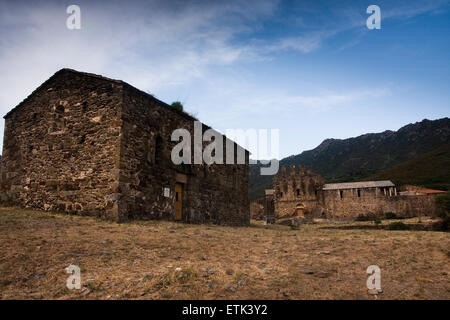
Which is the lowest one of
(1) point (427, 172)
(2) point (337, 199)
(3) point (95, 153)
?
(2) point (337, 199)

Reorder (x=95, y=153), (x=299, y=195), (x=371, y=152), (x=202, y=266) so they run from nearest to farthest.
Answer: (x=202, y=266) → (x=95, y=153) → (x=299, y=195) → (x=371, y=152)

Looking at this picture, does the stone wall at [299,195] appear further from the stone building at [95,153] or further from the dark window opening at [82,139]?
the dark window opening at [82,139]

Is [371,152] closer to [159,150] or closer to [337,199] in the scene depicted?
[337,199]

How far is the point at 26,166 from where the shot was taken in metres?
13.2

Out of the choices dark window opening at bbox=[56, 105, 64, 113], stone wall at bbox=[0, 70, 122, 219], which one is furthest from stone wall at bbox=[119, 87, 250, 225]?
dark window opening at bbox=[56, 105, 64, 113]

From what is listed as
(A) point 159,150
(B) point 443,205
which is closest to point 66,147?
(A) point 159,150

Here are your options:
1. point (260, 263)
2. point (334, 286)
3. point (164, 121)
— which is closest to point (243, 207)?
point (164, 121)

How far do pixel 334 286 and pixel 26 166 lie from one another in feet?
43.8

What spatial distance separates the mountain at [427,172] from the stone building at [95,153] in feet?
191

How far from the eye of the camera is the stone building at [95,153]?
36.5 feet

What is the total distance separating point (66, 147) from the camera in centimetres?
1211

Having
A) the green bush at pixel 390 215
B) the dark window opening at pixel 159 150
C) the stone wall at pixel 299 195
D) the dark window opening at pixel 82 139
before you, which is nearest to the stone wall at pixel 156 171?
the dark window opening at pixel 159 150

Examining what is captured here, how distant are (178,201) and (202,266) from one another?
8820 mm

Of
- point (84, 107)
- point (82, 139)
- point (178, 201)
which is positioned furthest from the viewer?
point (178, 201)
